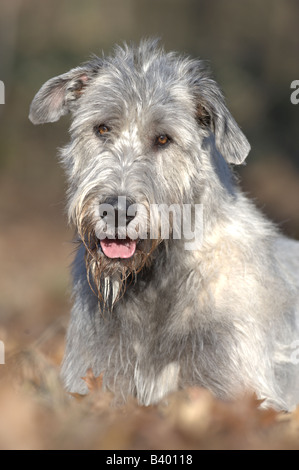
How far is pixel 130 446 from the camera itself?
11.6ft

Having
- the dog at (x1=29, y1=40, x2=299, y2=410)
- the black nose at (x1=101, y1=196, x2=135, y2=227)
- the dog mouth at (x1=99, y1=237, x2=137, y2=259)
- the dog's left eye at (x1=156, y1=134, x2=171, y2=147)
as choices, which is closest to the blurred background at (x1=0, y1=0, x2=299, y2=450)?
the dog at (x1=29, y1=40, x2=299, y2=410)

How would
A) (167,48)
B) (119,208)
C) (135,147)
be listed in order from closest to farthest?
1. (119,208)
2. (135,147)
3. (167,48)

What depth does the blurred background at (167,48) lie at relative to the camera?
2103 cm

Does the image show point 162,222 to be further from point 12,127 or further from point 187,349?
Result: point 12,127

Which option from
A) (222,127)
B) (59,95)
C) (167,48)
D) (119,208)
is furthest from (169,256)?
(167,48)

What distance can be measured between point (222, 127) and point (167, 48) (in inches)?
704

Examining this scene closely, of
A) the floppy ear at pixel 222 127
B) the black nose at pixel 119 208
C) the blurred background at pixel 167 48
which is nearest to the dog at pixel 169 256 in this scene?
the floppy ear at pixel 222 127

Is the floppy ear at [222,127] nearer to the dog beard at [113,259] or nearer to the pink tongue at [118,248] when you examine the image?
the dog beard at [113,259]

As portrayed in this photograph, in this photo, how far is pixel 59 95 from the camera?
210 inches

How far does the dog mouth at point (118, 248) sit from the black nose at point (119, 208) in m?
0.22

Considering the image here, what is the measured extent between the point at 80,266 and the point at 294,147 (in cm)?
1702

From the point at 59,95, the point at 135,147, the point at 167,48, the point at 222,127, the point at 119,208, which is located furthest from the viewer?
the point at 167,48

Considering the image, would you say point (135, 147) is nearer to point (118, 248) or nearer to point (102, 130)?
point (102, 130)

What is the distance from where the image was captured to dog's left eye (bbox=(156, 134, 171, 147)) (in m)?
4.82
